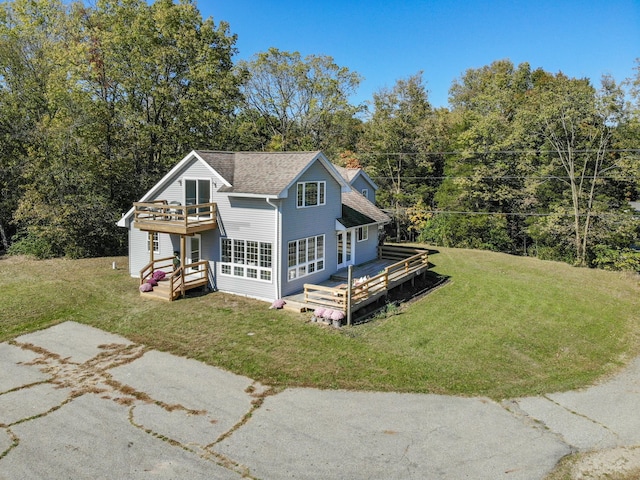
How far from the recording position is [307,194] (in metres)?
18.2

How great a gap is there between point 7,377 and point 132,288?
812cm

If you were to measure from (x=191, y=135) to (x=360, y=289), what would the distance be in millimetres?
17510

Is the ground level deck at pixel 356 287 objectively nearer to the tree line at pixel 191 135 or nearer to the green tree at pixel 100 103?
the tree line at pixel 191 135

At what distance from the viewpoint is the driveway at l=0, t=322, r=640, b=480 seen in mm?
7773

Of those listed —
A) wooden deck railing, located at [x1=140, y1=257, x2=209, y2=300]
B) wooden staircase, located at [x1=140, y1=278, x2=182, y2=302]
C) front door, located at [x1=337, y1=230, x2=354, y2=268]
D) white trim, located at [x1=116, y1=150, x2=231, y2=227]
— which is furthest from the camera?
front door, located at [x1=337, y1=230, x2=354, y2=268]

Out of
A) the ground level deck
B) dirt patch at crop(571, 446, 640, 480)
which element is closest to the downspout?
the ground level deck

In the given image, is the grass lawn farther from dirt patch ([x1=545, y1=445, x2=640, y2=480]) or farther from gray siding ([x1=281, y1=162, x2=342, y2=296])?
dirt patch ([x1=545, y1=445, x2=640, y2=480])

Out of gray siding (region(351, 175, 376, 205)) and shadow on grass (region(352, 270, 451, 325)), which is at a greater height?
gray siding (region(351, 175, 376, 205))

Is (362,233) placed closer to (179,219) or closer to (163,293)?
(179,219)

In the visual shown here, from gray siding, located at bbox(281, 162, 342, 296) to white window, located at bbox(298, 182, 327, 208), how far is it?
178 mm

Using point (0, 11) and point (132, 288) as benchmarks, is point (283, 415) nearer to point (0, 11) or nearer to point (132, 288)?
point (132, 288)

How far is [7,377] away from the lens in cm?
1116

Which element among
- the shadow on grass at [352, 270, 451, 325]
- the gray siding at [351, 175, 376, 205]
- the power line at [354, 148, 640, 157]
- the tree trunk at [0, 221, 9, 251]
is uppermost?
the power line at [354, 148, 640, 157]

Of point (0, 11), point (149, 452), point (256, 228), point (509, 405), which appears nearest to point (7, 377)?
point (149, 452)
